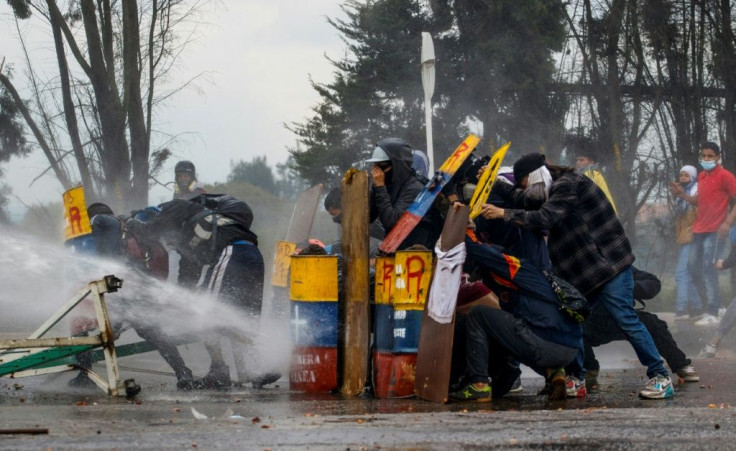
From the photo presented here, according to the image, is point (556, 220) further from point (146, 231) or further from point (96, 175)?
point (96, 175)

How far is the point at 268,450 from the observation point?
467 centimetres

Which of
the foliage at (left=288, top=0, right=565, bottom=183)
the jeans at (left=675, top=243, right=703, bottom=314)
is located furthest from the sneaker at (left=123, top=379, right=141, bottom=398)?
the foliage at (left=288, top=0, right=565, bottom=183)

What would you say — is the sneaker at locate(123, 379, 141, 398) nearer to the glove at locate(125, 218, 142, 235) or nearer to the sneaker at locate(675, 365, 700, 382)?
the glove at locate(125, 218, 142, 235)

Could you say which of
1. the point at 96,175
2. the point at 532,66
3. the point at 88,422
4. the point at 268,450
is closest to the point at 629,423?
the point at 268,450

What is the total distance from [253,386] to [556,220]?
2.91 metres

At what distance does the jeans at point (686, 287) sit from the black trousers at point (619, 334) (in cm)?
493

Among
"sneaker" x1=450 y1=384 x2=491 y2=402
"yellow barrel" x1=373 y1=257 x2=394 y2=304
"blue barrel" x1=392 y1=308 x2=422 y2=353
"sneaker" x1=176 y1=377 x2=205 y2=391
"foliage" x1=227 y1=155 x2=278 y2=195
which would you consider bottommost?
"sneaker" x1=450 y1=384 x2=491 y2=402

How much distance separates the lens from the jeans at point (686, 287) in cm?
1325

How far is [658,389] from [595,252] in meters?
1.03

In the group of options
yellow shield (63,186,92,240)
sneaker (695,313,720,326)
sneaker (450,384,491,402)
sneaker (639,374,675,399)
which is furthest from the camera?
sneaker (695,313,720,326)

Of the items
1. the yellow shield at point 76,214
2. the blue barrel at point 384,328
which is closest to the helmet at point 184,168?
the yellow shield at point 76,214

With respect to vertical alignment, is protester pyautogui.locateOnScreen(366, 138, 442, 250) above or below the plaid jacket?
above

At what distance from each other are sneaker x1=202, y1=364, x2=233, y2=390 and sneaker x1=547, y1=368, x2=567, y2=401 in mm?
2708

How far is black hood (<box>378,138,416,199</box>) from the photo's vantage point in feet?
25.7
